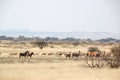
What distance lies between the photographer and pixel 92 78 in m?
22.3

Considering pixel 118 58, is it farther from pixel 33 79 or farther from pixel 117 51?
pixel 33 79

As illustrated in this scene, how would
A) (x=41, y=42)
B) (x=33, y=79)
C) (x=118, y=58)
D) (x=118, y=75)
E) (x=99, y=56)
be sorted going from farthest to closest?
1. (x=41, y=42)
2. (x=99, y=56)
3. (x=118, y=58)
4. (x=118, y=75)
5. (x=33, y=79)

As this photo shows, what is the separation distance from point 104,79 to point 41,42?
5888 centimetres

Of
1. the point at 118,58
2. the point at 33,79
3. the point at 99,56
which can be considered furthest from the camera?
the point at 99,56

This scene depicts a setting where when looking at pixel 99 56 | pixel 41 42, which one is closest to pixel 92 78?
pixel 99 56

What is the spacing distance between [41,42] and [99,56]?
33404 mm

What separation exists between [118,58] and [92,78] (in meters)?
11.0

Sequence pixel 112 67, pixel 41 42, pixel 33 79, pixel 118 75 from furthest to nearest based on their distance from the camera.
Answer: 1. pixel 41 42
2. pixel 112 67
3. pixel 118 75
4. pixel 33 79

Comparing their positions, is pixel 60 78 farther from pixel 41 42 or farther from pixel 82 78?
pixel 41 42

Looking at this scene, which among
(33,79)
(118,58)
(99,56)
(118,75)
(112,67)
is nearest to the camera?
(33,79)

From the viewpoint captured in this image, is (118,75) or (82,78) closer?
(82,78)

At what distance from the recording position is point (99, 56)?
1903 inches

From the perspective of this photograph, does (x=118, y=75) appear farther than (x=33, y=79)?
Yes

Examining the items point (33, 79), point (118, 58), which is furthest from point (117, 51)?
point (33, 79)
